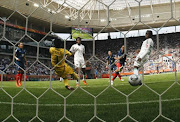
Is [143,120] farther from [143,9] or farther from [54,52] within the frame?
[143,9]

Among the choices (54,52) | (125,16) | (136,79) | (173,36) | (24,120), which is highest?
(125,16)

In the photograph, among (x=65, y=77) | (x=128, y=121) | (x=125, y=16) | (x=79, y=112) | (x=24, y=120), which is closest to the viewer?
(x=128, y=121)

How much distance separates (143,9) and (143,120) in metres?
13.7

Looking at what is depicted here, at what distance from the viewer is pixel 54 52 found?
74.7 inches

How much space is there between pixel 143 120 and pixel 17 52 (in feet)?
9.67

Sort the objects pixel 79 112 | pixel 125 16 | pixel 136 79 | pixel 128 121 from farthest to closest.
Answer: pixel 125 16
pixel 136 79
pixel 79 112
pixel 128 121

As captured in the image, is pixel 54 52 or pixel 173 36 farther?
pixel 173 36

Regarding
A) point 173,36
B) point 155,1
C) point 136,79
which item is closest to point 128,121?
point 136,79

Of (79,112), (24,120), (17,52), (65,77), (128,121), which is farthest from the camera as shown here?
(17,52)

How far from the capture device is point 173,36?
961 centimetres

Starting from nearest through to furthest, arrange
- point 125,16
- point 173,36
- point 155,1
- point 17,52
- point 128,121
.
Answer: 1. point 128,121
2. point 17,52
3. point 173,36
4. point 155,1
5. point 125,16

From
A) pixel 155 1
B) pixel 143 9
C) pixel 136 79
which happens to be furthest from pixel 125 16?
pixel 136 79

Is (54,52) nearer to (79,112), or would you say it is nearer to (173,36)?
(79,112)

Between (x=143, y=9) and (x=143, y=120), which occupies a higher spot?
(x=143, y=9)
